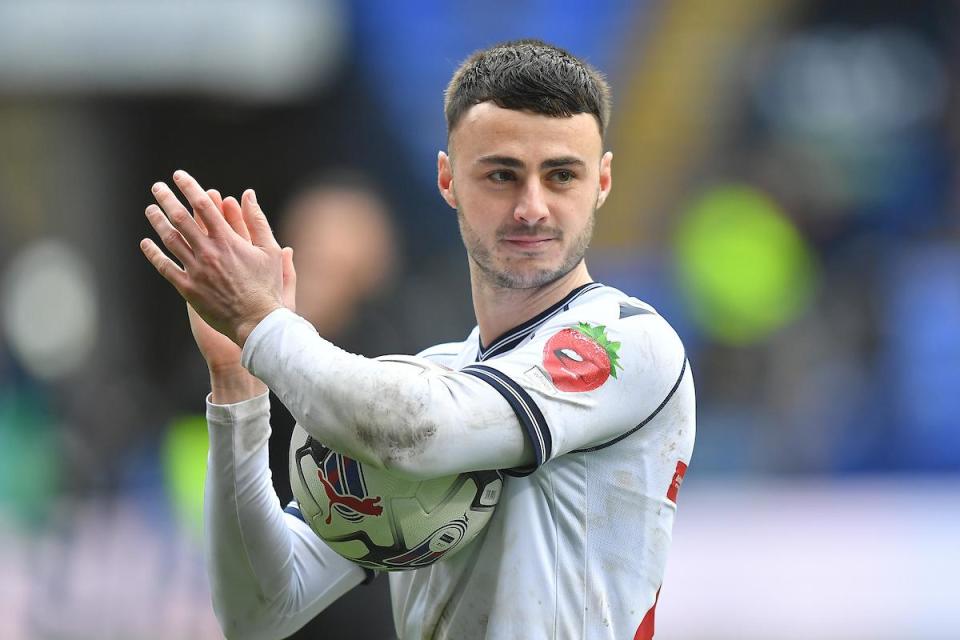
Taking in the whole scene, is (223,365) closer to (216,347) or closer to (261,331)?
(216,347)

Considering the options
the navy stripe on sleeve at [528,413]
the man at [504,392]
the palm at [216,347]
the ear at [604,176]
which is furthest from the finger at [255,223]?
the ear at [604,176]

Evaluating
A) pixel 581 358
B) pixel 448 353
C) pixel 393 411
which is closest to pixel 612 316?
pixel 581 358

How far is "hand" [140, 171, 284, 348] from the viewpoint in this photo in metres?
2.82

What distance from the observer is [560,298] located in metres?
3.16

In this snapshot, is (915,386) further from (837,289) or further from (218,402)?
(218,402)

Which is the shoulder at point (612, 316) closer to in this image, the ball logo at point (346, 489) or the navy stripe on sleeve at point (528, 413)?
→ the navy stripe on sleeve at point (528, 413)

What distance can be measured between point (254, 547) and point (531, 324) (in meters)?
0.88

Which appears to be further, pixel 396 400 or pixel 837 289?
pixel 837 289

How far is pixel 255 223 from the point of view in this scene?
2.95 metres

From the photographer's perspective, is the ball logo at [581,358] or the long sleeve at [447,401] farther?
the ball logo at [581,358]

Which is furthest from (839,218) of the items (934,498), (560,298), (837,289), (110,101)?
(560,298)

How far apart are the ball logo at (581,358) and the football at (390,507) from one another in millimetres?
250

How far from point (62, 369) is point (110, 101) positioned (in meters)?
2.32

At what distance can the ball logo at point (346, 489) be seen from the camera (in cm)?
284
